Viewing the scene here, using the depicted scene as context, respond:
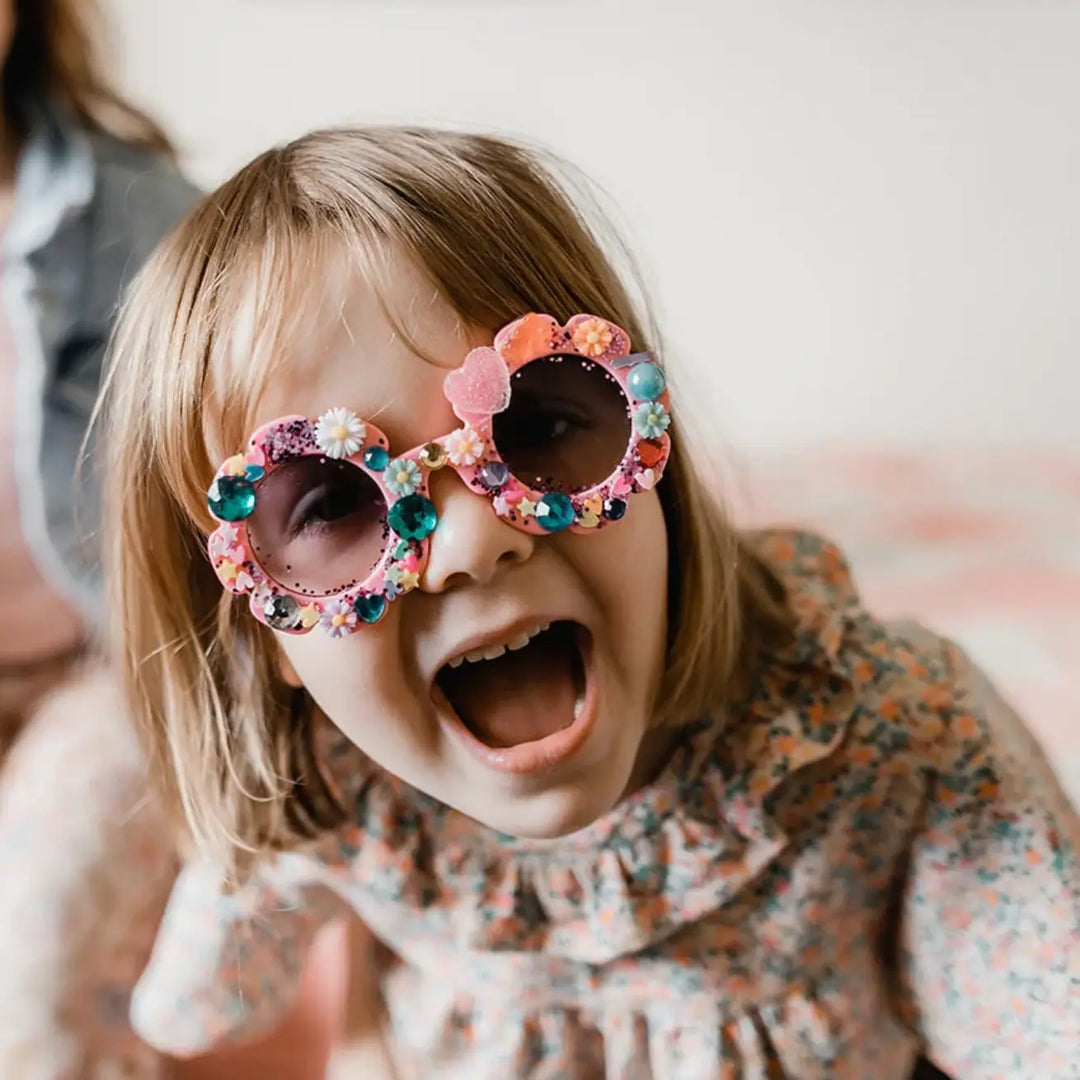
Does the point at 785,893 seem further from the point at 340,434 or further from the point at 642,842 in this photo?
the point at 340,434

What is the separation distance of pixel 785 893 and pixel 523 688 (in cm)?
19

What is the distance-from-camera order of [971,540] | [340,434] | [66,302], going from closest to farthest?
[340,434]
[66,302]
[971,540]

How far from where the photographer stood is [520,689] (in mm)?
466

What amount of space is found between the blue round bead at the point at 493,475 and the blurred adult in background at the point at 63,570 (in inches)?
14.2

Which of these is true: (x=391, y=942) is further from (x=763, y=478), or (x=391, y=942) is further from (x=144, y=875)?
(x=763, y=478)

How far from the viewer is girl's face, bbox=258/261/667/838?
0.41 m

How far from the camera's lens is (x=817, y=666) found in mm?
549

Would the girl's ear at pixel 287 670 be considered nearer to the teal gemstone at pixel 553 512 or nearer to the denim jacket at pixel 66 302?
the teal gemstone at pixel 553 512

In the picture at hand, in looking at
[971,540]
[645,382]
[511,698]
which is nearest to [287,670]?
[511,698]

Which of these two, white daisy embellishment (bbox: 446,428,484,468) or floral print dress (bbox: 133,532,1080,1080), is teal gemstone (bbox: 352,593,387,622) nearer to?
white daisy embellishment (bbox: 446,428,484,468)

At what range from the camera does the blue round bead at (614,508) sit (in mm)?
415

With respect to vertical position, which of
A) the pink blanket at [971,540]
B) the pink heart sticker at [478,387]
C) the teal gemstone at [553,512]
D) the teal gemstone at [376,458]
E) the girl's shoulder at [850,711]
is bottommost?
the pink blanket at [971,540]

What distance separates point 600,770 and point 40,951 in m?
0.42

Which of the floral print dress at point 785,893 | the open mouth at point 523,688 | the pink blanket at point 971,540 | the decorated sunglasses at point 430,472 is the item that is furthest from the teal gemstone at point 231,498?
the pink blanket at point 971,540
